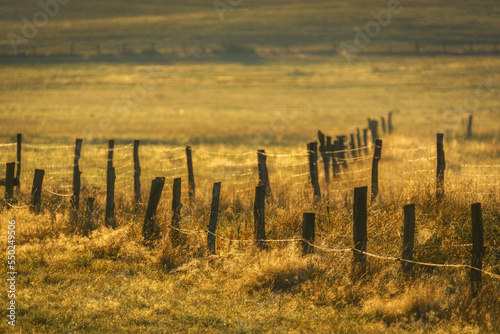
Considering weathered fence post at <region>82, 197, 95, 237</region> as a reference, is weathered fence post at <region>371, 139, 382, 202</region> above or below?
above

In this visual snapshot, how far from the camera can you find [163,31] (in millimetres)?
157625

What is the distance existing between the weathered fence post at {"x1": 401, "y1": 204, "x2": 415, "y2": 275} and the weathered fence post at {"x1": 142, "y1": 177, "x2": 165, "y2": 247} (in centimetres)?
485

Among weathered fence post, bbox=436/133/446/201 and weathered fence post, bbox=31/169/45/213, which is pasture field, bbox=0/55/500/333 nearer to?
weathered fence post, bbox=436/133/446/201

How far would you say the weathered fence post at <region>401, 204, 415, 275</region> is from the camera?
31.1 feet

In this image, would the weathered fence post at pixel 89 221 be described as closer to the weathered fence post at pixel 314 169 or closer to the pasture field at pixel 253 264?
the pasture field at pixel 253 264

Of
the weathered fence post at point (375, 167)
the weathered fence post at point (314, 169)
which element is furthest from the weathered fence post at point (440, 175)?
the weathered fence post at point (314, 169)

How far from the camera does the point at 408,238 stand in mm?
9516

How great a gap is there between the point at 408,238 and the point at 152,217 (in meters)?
5.02

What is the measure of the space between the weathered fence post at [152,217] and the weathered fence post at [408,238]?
4846 millimetres

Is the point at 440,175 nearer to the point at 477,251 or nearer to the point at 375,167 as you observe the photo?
the point at 375,167

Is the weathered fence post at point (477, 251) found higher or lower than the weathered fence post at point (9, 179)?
lower

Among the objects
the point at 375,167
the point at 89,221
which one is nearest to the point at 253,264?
the point at 89,221

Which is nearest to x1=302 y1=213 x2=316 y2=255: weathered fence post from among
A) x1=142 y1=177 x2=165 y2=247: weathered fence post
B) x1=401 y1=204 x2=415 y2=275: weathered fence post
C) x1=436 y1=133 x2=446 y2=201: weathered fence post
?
x1=401 y1=204 x2=415 y2=275: weathered fence post

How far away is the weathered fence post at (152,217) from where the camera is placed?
40.1ft
